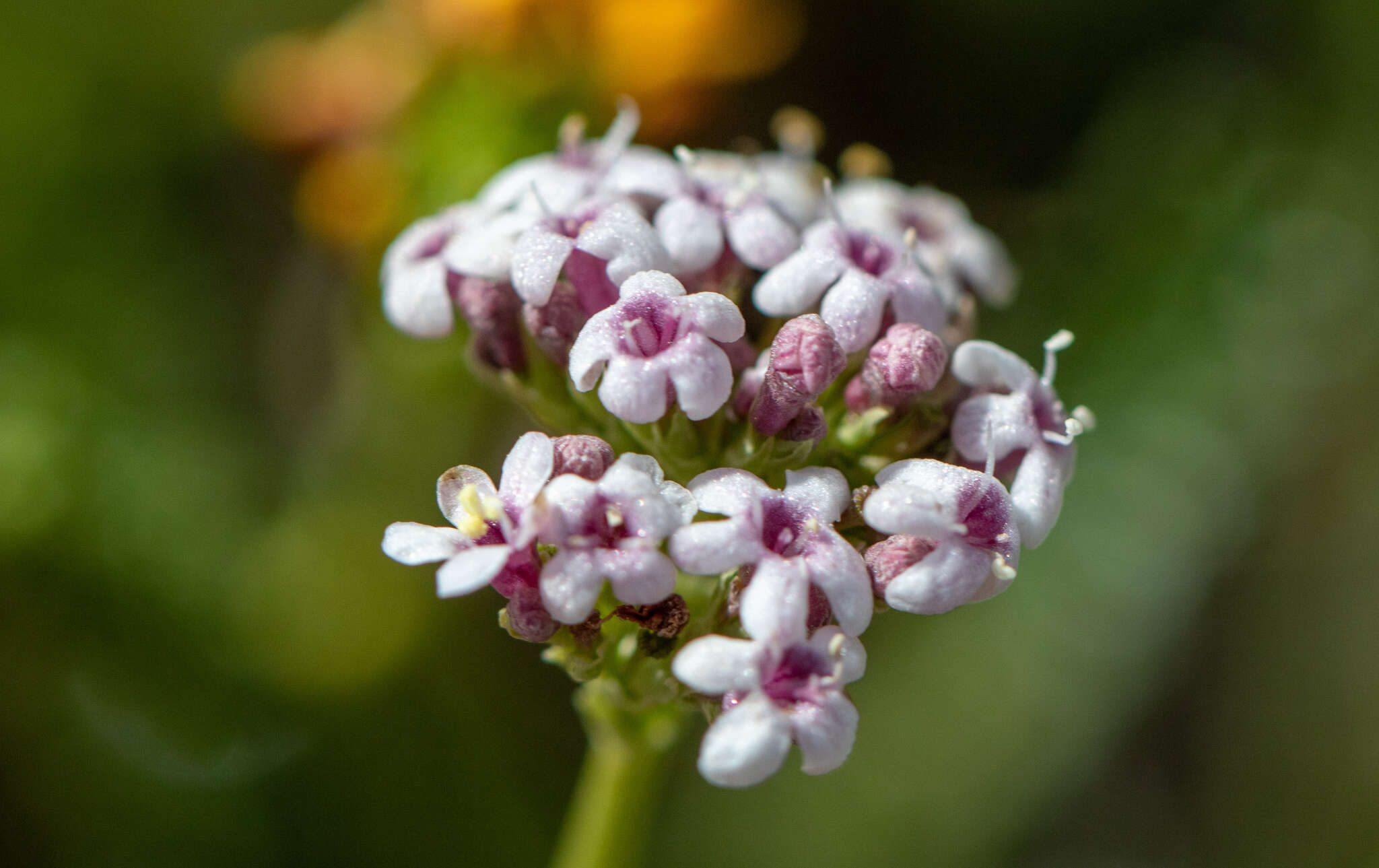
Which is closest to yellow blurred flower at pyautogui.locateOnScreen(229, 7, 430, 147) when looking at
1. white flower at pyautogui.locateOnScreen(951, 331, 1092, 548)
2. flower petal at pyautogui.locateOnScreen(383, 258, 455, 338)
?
flower petal at pyautogui.locateOnScreen(383, 258, 455, 338)

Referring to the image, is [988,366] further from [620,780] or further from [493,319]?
[620,780]

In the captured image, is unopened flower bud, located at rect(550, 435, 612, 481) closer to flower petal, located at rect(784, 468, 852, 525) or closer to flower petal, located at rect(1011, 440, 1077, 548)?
flower petal, located at rect(784, 468, 852, 525)

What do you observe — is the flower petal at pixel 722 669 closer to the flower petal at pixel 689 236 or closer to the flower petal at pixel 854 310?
the flower petal at pixel 854 310

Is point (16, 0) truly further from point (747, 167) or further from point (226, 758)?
point (747, 167)

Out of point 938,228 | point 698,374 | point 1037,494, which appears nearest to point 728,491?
point 698,374

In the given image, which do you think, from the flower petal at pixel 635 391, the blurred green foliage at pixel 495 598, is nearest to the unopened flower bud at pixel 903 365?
the flower petal at pixel 635 391

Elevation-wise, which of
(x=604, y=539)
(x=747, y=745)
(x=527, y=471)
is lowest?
(x=747, y=745)

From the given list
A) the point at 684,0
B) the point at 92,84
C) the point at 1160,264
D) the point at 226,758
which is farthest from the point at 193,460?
the point at 1160,264
